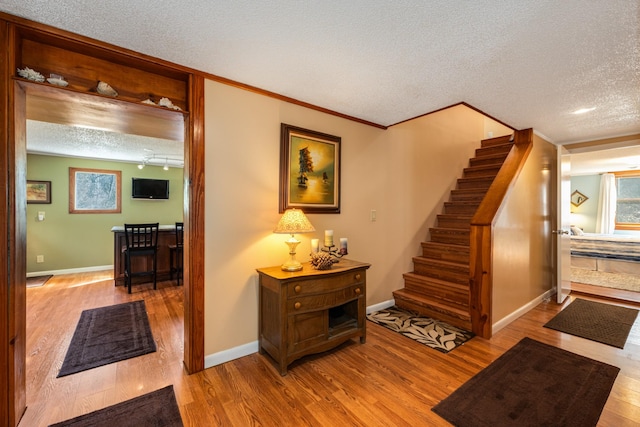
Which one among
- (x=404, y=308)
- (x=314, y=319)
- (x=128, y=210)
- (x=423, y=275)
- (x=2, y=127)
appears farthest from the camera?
(x=128, y=210)

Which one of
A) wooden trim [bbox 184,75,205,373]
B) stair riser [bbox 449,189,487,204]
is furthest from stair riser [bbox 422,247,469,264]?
wooden trim [bbox 184,75,205,373]

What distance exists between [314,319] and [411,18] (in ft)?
6.94

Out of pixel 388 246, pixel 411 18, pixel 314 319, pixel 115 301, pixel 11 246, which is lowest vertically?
pixel 115 301

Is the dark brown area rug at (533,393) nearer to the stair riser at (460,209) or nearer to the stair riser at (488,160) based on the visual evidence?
the stair riser at (460,209)

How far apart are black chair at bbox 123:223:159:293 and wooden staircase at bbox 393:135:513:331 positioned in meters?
3.79

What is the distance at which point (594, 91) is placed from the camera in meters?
2.28

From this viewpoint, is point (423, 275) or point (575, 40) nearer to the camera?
point (575, 40)

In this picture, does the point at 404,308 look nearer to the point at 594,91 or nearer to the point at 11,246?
the point at 594,91

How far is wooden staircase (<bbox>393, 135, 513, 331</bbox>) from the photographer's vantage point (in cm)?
293

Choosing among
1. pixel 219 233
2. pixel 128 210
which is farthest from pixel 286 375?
pixel 128 210

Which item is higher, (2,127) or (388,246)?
(2,127)

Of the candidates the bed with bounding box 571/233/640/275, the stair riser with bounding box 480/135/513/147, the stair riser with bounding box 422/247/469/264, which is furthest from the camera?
the bed with bounding box 571/233/640/275

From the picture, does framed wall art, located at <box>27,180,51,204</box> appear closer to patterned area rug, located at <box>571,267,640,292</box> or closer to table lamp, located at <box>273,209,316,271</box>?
table lamp, located at <box>273,209,316,271</box>

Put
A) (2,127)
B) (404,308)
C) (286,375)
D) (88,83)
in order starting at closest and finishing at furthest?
(2,127) < (88,83) < (286,375) < (404,308)
